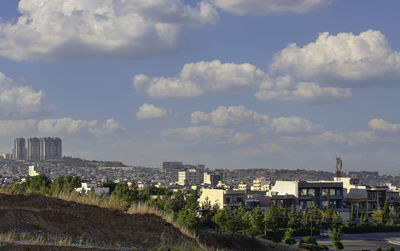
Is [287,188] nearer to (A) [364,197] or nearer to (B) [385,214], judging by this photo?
(A) [364,197]

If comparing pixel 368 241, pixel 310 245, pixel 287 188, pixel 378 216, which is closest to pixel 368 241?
pixel 368 241

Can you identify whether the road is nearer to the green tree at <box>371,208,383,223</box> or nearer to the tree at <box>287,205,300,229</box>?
the tree at <box>287,205,300,229</box>

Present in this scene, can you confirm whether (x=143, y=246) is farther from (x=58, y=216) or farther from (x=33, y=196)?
(x=33, y=196)

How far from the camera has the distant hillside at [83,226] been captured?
21.6 meters

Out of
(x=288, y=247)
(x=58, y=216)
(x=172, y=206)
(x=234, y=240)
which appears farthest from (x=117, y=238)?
(x=172, y=206)

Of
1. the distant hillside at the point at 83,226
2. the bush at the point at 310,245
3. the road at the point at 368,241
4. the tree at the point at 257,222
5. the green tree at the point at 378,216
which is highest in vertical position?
the distant hillside at the point at 83,226

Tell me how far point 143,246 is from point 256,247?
3346 cm

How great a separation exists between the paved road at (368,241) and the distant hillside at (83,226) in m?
46.7

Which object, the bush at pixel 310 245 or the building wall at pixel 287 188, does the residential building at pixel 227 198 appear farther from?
the bush at pixel 310 245

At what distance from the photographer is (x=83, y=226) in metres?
23.6

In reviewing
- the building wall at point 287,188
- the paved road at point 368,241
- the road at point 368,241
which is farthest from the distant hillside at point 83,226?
the building wall at point 287,188

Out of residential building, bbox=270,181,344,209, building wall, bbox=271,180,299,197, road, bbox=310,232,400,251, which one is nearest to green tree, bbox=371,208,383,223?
residential building, bbox=270,181,344,209

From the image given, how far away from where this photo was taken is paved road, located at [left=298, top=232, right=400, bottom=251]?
231 feet

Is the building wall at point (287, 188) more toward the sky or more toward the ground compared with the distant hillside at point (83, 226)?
more toward the ground
